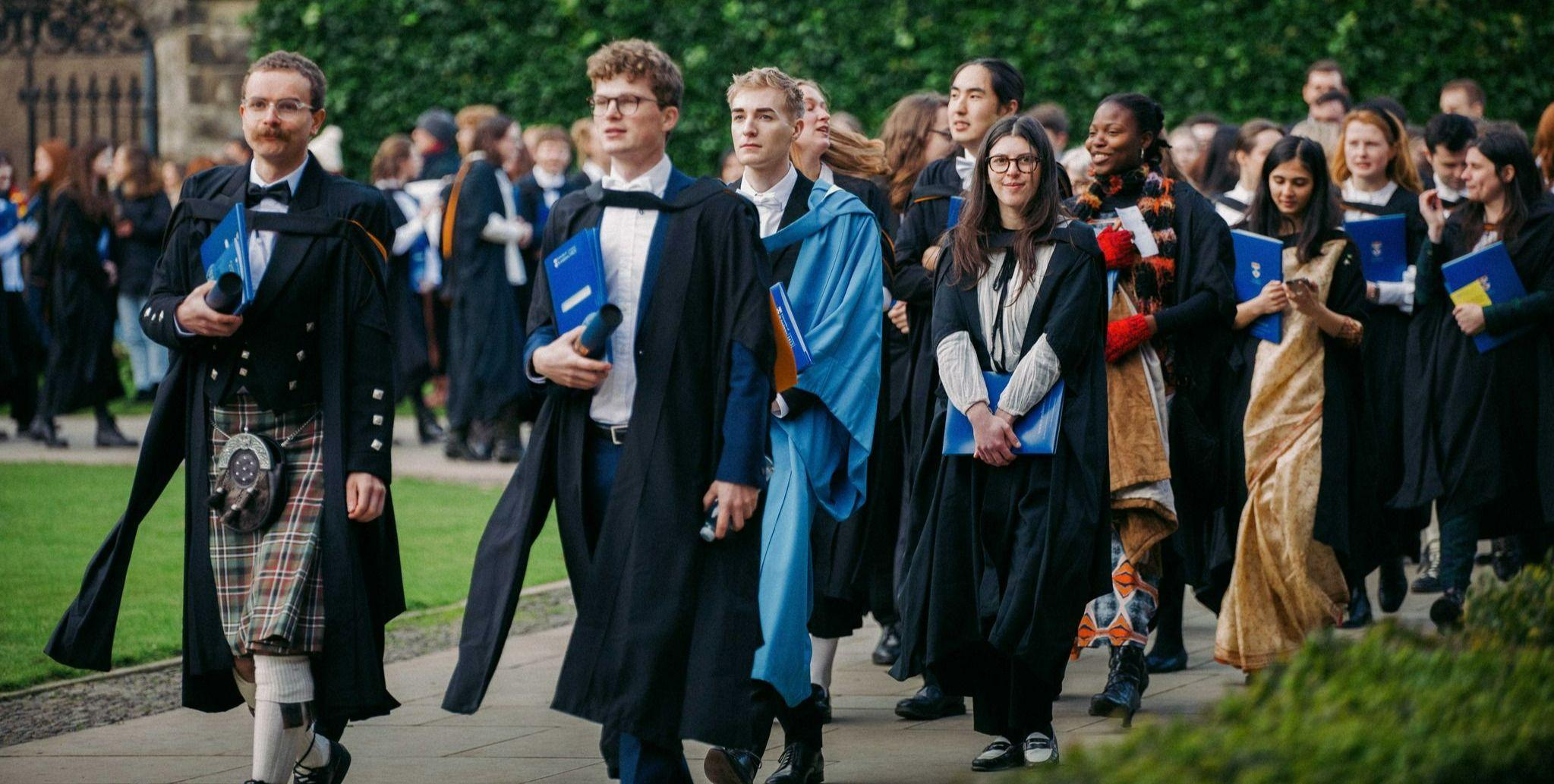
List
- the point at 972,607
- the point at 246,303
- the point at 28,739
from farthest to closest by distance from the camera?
the point at 28,739 < the point at 972,607 < the point at 246,303

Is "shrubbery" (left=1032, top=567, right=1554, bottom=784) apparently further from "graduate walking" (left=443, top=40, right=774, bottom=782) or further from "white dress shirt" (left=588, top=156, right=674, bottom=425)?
"white dress shirt" (left=588, top=156, right=674, bottom=425)

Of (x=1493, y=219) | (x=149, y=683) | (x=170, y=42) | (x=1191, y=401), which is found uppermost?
(x=170, y=42)

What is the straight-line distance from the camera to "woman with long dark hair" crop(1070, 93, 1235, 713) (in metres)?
6.77

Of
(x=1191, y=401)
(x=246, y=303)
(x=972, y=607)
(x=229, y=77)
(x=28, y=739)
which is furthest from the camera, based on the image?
(x=229, y=77)

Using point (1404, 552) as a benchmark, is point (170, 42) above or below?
above

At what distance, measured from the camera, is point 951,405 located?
6207mm

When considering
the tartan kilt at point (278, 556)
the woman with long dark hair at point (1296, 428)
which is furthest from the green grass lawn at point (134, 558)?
the woman with long dark hair at point (1296, 428)

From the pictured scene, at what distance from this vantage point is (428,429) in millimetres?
15539

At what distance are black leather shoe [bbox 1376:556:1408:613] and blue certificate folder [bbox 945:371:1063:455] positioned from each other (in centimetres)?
346

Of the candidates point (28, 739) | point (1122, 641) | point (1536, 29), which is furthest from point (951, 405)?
point (1536, 29)

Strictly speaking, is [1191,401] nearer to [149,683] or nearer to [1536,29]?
[149,683]

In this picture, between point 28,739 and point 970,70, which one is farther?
point 970,70

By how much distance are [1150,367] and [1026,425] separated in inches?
41.5

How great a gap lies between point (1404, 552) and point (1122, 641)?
2.82m
